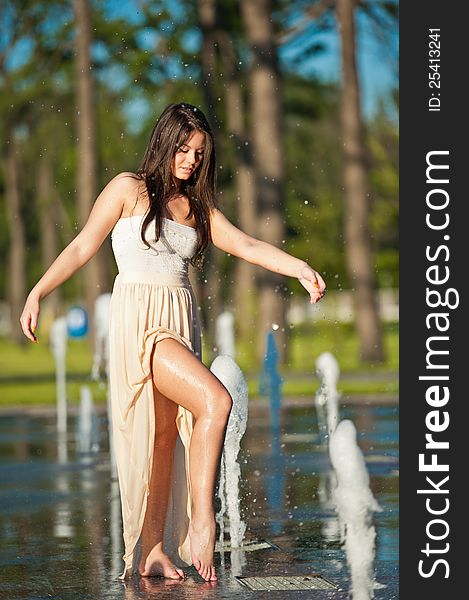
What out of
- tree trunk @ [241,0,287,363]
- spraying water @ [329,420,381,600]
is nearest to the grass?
tree trunk @ [241,0,287,363]

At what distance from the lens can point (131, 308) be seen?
6.74 meters

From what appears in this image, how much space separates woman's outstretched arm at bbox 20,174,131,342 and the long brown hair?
12cm

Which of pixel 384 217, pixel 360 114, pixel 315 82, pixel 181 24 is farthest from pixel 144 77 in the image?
pixel 384 217

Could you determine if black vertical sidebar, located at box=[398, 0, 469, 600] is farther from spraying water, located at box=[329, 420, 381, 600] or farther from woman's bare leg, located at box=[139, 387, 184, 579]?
woman's bare leg, located at box=[139, 387, 184, 579]

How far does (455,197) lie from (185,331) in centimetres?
198

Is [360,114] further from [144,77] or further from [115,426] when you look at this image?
[115,426]

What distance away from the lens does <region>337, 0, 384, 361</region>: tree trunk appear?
107ft

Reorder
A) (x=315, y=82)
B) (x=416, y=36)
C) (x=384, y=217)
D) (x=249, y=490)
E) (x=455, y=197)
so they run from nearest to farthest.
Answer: (x=455, y=197) → (x=416, y=36) → (x=249, y=490) → (x=315, y=82) → (x=384, y=217)

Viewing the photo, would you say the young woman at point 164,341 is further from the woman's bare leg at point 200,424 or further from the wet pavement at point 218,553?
the wet pavement at point 218,553

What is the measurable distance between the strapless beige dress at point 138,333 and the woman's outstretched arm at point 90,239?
0.08 metres

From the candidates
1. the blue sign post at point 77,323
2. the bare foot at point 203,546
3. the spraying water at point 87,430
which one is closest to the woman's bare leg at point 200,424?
the bare foot at point 203,546

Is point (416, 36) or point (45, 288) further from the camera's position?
point (416, 36)

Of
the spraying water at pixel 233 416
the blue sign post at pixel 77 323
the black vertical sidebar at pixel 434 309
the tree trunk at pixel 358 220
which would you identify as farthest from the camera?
the tree trunk at pixel 358 220

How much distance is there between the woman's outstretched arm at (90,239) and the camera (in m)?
6.64
